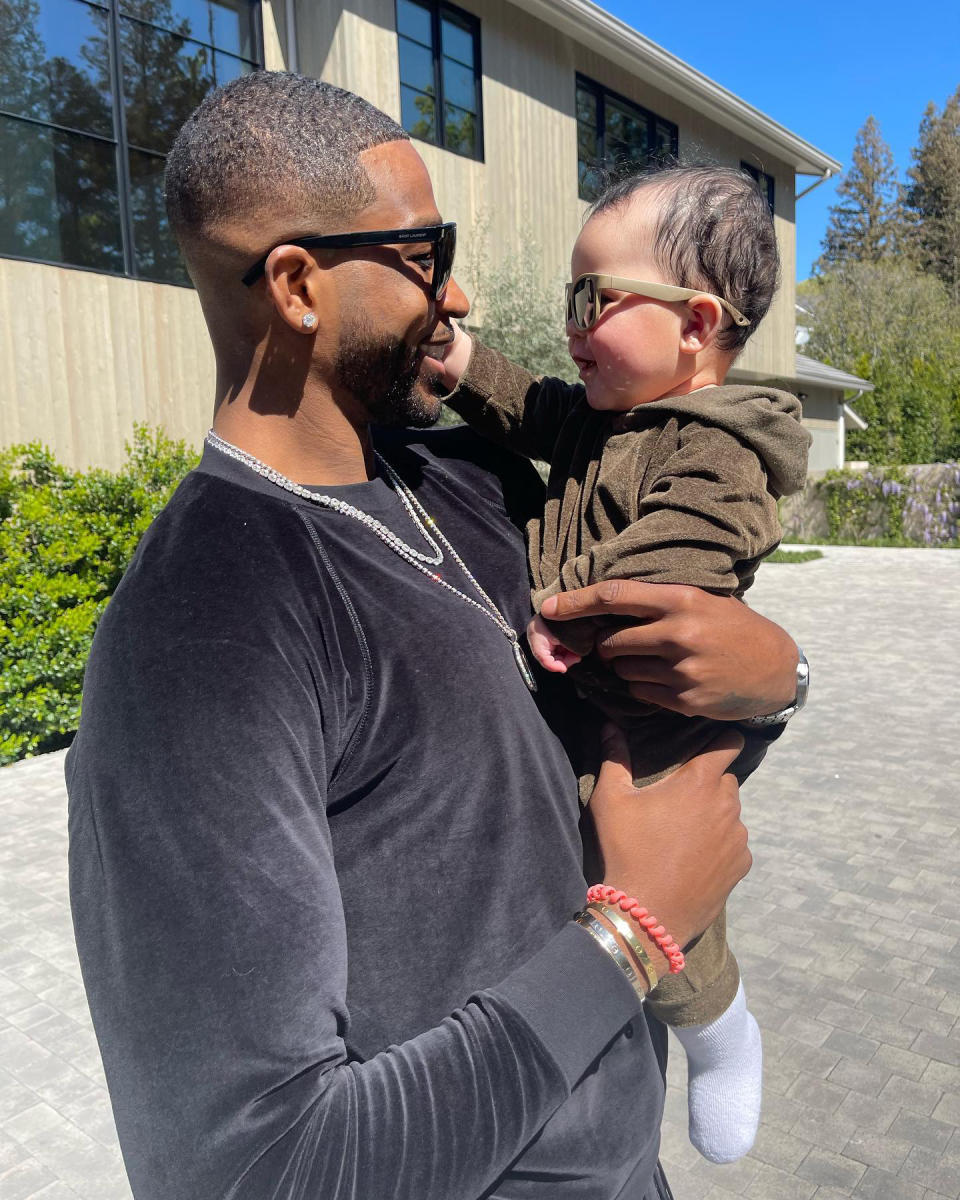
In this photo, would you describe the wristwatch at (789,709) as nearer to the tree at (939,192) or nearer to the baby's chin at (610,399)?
the baby's chin at (610,399)

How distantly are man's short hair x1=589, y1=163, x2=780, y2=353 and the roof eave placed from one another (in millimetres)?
12521

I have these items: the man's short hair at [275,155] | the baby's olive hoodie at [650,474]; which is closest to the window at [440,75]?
the baby's olive hoodie at [650,474]

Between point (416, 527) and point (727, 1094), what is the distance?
1.46 metres

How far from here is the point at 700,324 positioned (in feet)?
6.61

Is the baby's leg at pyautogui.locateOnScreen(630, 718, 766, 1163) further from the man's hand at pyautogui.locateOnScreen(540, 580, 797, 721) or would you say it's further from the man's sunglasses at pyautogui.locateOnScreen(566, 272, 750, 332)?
the man's sunglasses at pyautogui.locateOnScreen(566, 272, 750, 332)

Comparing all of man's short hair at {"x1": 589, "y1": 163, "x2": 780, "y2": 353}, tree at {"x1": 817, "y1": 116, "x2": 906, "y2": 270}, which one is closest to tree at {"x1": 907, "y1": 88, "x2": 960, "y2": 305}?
tree at {"x1": 817, "y1": 116, "x2": 906, "y2": 270}

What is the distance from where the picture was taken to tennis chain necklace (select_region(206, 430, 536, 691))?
1.32 m

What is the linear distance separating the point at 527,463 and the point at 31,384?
7736 millimetres

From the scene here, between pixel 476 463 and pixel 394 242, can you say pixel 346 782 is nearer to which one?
pixel 394 242

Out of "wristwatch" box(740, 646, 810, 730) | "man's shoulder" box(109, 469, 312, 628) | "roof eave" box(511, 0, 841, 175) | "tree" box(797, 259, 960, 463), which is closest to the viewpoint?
"man's shoulder" box(109, 469, 312, 628)

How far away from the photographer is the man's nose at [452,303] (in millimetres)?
1546

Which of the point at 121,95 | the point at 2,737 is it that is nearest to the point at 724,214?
the point at 2,737

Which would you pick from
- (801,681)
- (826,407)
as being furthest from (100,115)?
(826,407)

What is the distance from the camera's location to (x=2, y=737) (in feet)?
22.8
